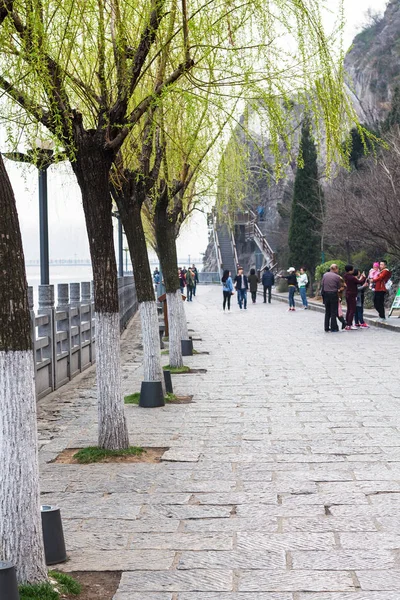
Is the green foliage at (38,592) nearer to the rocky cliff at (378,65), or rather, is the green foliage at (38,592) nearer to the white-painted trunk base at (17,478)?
the white-painted trunk base at (17,478)

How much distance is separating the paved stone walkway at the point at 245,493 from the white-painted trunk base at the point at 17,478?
1.64 feet

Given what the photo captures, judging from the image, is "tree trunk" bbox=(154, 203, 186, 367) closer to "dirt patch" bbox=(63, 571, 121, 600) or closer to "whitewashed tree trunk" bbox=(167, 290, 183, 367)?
"whitewashed tree trunk" bbox=(167, 290, 183, 367)

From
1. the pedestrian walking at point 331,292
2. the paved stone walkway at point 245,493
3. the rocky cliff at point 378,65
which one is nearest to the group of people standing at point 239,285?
the pedestrian walking at point 331,292

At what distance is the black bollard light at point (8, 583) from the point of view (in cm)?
388

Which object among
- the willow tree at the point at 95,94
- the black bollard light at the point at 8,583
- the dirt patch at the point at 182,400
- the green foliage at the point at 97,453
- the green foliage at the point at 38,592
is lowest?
the dirt patch at the point at 182,400

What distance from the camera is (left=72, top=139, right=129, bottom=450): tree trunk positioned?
7961 mm

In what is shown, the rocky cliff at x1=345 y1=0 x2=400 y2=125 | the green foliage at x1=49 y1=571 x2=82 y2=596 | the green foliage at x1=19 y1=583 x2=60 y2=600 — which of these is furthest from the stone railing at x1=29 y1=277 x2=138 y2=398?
the rocky cliff at x1=345 y1=0 x2=400 y2=125

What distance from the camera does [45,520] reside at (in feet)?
16.5

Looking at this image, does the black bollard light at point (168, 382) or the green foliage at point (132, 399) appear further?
the black bollard light at point (168, 382)

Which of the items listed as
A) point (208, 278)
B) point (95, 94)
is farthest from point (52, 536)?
point (208, 278)

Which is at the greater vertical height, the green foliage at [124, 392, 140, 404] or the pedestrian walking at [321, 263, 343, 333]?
the pedestrian walking at [321, 263, 343, 333]

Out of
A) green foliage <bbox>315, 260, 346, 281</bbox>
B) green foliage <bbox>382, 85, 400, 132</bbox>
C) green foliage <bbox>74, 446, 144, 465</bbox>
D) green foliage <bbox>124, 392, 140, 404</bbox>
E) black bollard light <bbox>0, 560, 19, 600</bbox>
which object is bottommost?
green foliage <bbox>124, 392, 140, 404</bbox>

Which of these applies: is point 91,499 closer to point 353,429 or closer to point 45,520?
point 45,520

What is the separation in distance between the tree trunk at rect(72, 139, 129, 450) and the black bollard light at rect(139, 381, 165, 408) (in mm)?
2887
